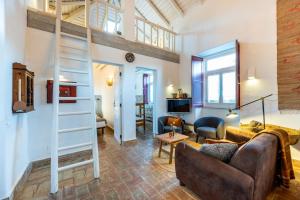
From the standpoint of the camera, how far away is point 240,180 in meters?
1.41

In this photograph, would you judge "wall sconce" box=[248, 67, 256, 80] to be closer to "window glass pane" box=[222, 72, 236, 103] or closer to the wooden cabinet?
"window glass pane" box=[222, 72, 236, 103]

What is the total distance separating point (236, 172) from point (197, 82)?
3.62 m

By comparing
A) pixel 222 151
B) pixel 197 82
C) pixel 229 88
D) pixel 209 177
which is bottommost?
pixel 209 177

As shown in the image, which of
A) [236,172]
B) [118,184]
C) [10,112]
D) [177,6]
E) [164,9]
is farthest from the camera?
[164,9]

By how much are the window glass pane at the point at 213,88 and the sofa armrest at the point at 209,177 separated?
3.07 m

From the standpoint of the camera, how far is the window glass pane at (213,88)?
4.58m

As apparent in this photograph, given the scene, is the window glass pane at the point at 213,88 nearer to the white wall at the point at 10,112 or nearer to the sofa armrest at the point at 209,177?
the sofa armrest at the point at 209,177

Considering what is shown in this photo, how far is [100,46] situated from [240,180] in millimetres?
3576

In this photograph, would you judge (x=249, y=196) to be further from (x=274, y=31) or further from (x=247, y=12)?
(x=247, y=12)

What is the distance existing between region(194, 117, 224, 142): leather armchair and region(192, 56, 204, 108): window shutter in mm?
675

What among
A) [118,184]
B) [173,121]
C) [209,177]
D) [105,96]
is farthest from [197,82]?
[105,96]

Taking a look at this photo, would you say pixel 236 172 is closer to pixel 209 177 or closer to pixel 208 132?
pixel 209 177

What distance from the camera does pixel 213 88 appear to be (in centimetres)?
471

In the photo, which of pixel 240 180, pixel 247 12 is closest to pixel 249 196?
pixel 240 180
